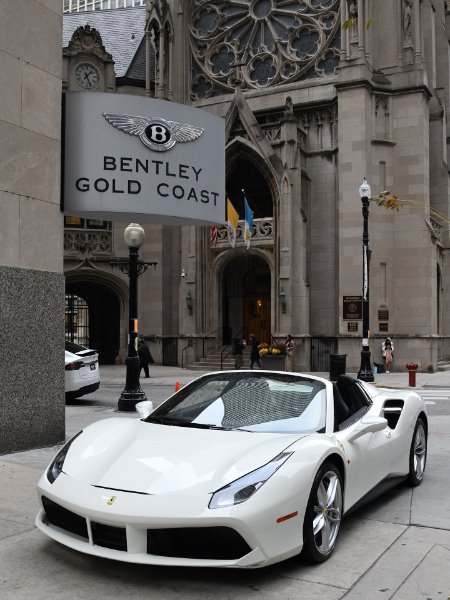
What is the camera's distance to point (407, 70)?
2878 cm

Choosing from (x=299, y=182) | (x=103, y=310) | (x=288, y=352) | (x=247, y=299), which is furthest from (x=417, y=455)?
(x=103, y=310)

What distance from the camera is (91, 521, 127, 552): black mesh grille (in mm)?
4113

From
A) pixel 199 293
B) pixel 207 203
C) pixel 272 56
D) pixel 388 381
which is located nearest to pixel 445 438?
pixel 207 203

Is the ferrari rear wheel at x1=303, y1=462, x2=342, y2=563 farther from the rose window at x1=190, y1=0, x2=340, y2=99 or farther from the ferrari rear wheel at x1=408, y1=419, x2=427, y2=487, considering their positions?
the rose window at x1=190, y1=0, x2=340, y2=99

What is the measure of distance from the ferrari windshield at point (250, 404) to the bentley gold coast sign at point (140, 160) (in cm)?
447

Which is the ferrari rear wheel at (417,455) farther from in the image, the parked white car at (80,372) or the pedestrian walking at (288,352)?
the pedestrian walking at (288,352)

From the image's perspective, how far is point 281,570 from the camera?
4480mm

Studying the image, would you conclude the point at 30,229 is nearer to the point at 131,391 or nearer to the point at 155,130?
the point at 155,130

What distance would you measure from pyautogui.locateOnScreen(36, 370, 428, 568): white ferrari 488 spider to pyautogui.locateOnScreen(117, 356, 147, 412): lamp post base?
782 centimetres

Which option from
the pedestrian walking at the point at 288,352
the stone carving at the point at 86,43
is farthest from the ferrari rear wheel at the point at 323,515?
the stone carving at the point at 86,43

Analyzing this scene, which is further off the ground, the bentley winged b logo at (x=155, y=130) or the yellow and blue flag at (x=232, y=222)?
the yellow and blue flag at (x=232, y=222)

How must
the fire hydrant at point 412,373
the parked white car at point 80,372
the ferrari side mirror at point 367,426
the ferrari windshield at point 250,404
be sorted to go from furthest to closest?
1. the fire hydrant at point 412,373
2. the parked white car at point 80,372
3. the ferrari side mirror at point 367,426
4. the ferrari windshield at point 250,404

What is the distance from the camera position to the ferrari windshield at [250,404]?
5320mm

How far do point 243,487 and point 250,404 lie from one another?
1.39 metres
